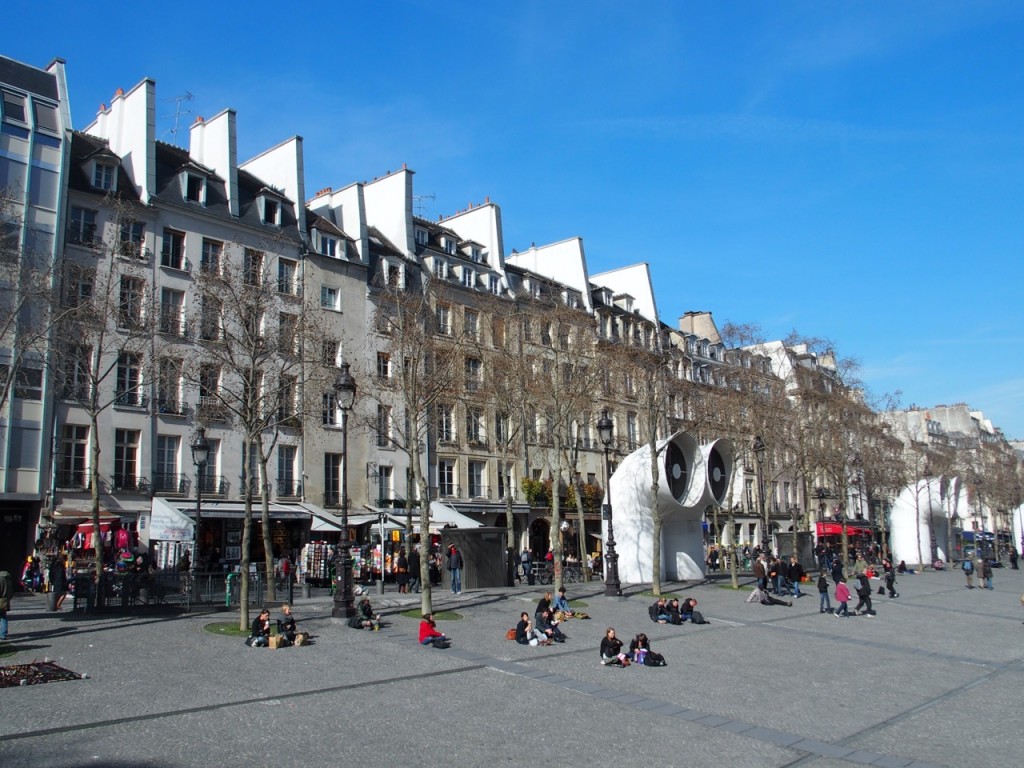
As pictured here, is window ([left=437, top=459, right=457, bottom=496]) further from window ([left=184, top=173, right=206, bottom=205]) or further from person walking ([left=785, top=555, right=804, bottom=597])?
person walking ([left=785, top=555, right=804, bottom=597])

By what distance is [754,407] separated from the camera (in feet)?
136

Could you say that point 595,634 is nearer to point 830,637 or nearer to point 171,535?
point 830,637

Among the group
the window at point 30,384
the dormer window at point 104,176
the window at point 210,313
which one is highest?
the dormer window at point 104,176

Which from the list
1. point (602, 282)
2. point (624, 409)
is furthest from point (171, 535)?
point (602, 282)

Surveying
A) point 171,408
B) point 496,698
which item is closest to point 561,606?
point 496,698

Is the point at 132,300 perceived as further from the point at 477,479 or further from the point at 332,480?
the point at 477,479

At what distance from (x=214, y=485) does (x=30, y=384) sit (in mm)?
7693

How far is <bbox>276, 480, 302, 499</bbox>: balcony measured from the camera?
36.9 m

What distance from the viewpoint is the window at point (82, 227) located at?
32.1 meters

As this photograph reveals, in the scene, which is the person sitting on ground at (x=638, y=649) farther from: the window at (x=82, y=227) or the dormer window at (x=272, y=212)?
the dormer window at (x=272, y=212)

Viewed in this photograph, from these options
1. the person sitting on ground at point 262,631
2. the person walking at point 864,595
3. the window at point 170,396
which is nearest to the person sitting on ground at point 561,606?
the person sitting on ground at point 262,631

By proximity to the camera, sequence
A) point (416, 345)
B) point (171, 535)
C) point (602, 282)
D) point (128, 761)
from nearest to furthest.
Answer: point (128, 761), point (416, 345), point (171, 535), point (602, 282)

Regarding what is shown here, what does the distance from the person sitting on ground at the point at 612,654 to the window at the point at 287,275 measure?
25.0 m

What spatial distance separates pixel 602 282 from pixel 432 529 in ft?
114
